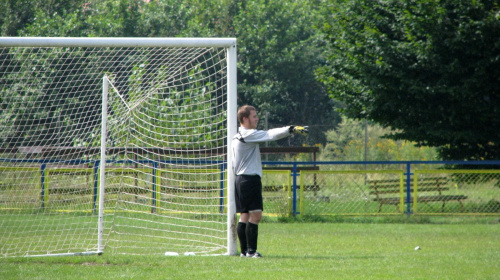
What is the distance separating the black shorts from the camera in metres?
7.63

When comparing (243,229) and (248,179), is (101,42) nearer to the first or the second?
(248,179)

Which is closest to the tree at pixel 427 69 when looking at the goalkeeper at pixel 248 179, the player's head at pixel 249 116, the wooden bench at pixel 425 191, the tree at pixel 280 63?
the wooden bench at pixel 425 191

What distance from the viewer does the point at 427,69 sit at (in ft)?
53.5

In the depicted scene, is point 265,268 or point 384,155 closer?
point 265,268

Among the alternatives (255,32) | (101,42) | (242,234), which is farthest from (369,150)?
(101,42)

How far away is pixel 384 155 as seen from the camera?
29.8 meters

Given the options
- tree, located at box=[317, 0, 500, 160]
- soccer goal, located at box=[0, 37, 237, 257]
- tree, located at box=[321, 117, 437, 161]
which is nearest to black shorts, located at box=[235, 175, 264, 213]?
soccer goal, located at box=[0, 37, 237, 257]

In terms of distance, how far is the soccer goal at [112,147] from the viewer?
8.16 meters

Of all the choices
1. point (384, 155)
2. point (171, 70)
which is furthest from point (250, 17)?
point (171, 70)

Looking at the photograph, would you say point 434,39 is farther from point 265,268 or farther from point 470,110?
point 265,268

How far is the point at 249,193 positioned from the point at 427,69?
401 inches

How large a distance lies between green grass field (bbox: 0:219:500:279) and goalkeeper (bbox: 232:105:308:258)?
1.20 feet

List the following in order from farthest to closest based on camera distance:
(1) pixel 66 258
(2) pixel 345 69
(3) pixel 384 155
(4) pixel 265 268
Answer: (3) pixel 384 155
(2) pixel 345 69
(1) pixel 66 258
(4) pixel 265 268

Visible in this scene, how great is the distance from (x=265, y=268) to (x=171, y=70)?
12.6ft
